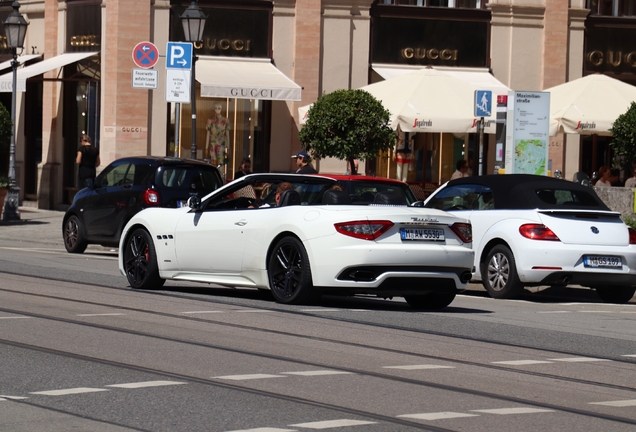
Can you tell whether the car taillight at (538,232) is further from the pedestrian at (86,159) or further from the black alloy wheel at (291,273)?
the pedestrian at (86,159)

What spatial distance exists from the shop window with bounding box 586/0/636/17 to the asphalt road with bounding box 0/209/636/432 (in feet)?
65.2

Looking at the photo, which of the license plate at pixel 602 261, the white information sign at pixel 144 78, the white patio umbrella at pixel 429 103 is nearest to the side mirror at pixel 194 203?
the license plate at pixel 602 261

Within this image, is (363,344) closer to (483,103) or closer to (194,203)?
(194,203)

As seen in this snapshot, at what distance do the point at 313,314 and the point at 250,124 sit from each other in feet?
63.5

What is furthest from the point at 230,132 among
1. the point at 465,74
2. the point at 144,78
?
the point at 144,78

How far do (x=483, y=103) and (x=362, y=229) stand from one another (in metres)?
10.8

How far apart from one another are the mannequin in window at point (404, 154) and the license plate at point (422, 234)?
19089 mm

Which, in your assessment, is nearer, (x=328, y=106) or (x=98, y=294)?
(x=98, y=294)

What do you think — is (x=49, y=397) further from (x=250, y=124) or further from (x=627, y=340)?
(x=250, y=124)

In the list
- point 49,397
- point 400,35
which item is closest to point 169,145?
point 400,35

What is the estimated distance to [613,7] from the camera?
33312 mm

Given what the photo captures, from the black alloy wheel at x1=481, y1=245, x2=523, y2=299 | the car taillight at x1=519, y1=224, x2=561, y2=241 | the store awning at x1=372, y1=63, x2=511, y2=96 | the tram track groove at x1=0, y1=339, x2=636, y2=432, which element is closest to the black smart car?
the black alloy wheel at x1=481, y1=245, x2=523, y2=299

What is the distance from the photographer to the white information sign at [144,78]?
78.9 feet

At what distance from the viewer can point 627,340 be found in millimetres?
11578
